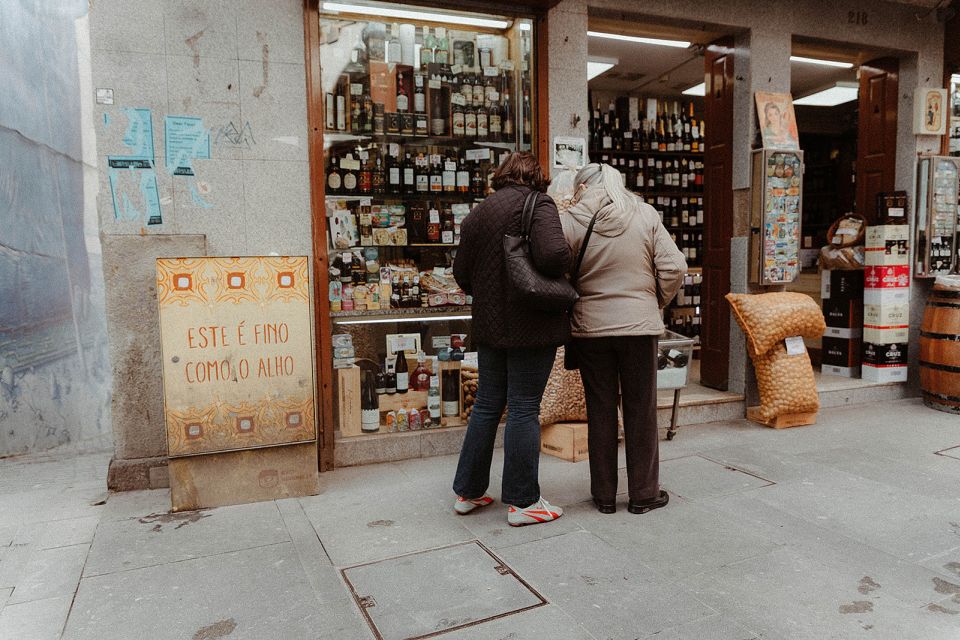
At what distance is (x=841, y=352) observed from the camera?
6523 millimetres

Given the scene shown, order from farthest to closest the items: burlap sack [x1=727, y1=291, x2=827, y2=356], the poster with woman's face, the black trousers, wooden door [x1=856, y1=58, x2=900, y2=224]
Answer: wooden door [x1=856, y1=58, x2=900, y2=224] → the poster with woman's face → burlap sack [x1=727, y1=291, x2=827, y2=356] → the black trousers

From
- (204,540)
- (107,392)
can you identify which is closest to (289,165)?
(204,540)

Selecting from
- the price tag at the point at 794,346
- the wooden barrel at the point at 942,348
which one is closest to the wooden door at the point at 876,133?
the wooden barrel at the point at 942,348

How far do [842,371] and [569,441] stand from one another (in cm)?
363

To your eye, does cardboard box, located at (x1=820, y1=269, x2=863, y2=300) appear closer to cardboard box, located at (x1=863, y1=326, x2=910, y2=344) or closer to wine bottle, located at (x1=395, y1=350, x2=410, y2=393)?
cardboard box, located at (x1=863, y1=326, x2=910, y2=344)

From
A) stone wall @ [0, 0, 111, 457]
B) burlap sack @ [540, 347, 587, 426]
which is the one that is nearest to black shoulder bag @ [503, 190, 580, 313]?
burlap sack @ [540, 347, 587, 426]

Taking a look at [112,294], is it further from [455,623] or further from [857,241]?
[857,241]

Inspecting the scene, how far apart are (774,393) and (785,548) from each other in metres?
2.31

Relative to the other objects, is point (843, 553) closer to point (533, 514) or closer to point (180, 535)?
point (533, 514)

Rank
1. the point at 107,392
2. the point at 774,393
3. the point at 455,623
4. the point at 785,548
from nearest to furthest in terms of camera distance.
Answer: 1. the point at 455,623
2. the point at 785,548
3. the point at 774,393
4. the point at 107,392

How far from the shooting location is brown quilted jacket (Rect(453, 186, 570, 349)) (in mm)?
3066

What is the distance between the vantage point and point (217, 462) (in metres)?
3.54

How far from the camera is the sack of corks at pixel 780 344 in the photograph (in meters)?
5.01

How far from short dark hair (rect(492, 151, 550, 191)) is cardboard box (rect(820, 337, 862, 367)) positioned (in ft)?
15.2
